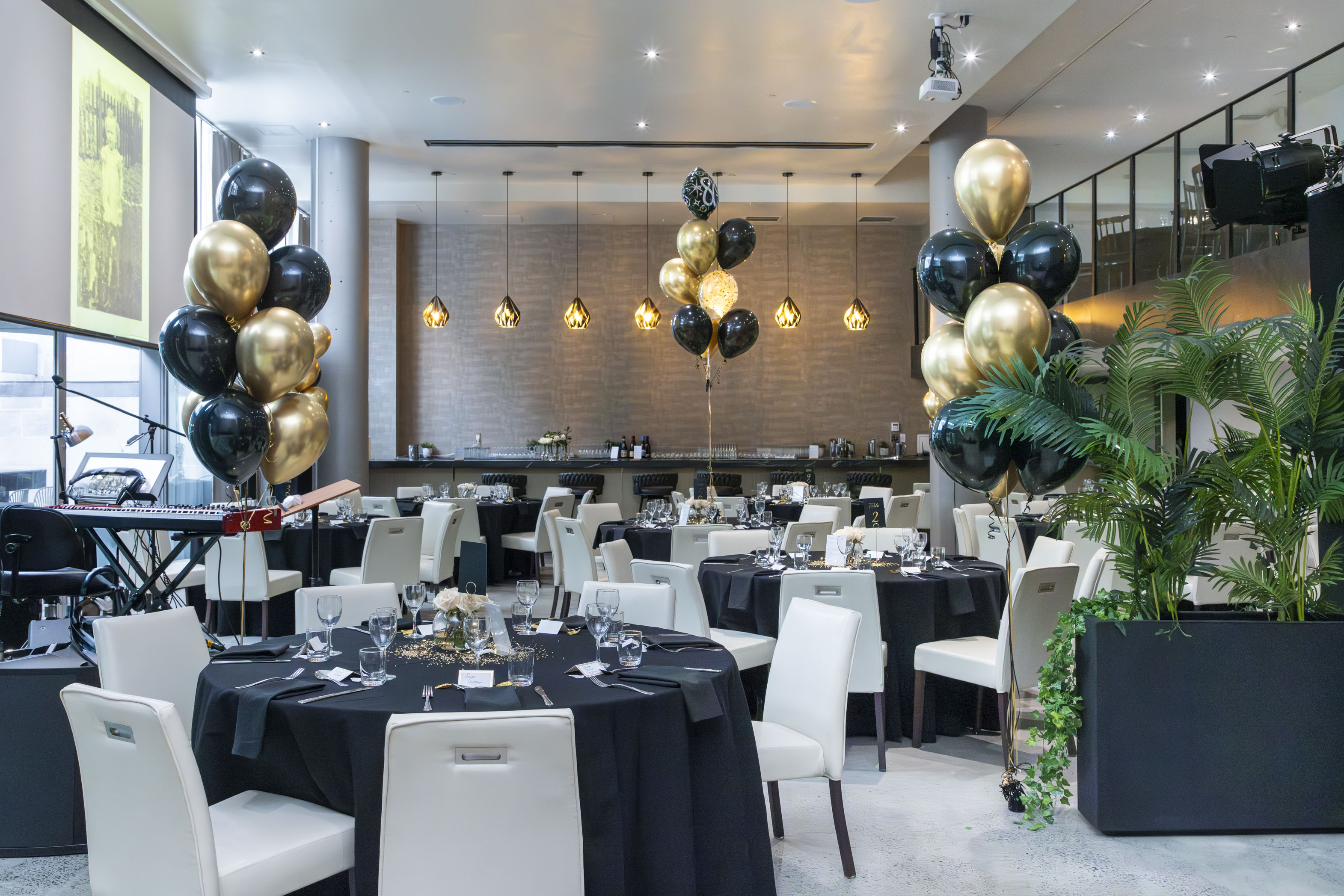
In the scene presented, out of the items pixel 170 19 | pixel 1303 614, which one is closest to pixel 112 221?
pixel 170 19

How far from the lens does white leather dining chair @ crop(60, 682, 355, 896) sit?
7.22 feet

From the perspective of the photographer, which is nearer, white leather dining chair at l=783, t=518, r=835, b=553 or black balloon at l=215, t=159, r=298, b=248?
black balloon at l=215, t=159, r=298, b=248

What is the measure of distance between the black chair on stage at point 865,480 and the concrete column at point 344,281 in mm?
5833

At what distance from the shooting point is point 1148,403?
3850 millimetres

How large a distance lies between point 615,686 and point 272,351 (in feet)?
8.45

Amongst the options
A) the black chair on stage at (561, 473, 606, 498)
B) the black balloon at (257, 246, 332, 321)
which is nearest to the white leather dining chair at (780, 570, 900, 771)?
the black balloon at (257, 246, 332, 321)

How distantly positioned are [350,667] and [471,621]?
40cm

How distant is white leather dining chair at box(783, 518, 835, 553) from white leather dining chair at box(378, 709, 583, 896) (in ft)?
10.7

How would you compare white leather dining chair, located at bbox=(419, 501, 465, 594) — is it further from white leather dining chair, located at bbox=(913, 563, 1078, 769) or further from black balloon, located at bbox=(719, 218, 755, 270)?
white leather dining chair, located at bbox=(913, 563, 1078, 769)

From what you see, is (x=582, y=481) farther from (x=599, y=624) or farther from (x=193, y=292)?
(x=599, y=624)

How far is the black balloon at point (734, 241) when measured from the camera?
859 centimetres

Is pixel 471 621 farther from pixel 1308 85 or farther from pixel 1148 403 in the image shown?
pixel 1308 85

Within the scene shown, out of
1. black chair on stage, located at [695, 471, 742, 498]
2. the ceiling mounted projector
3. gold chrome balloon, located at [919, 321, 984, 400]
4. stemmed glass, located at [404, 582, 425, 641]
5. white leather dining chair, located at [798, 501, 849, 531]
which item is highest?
the ceiling mounted projector

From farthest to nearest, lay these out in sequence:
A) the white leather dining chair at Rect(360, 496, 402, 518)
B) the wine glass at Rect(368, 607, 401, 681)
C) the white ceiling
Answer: the white leather dining chair at Rect(360, 496, 402, 518) < the white ceiling < the wine glass at Rect(368, 607, 401, 681)
